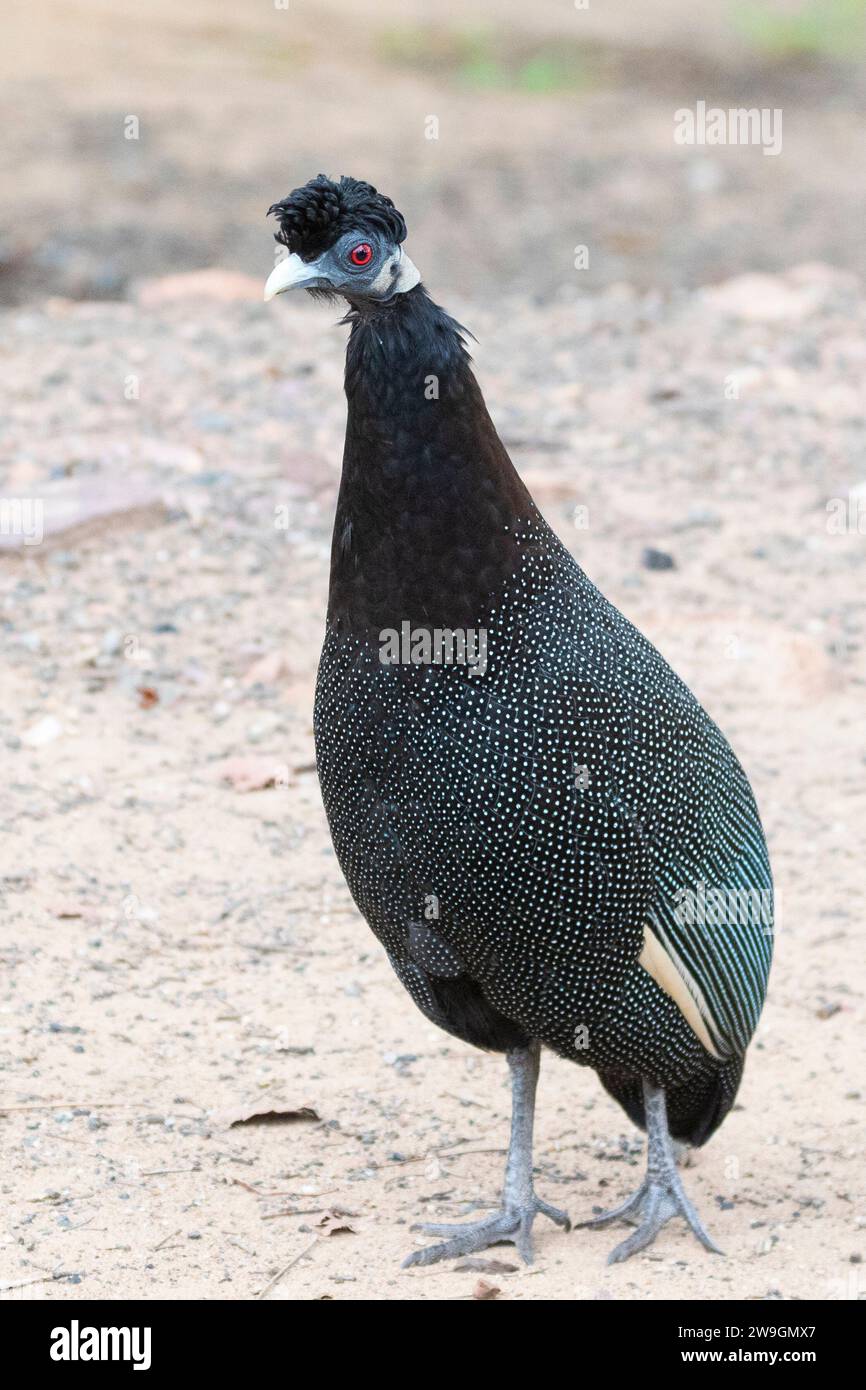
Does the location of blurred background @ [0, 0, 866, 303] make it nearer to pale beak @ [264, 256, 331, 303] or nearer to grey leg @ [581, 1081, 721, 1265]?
pale beak @ [264, 256, 331, 303]

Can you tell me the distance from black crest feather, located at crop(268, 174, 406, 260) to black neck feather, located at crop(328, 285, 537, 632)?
149mm

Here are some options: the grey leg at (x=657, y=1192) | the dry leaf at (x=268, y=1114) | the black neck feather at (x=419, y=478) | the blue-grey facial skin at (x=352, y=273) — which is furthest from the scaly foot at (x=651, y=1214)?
the blue-grey facial skin at (x=352, y=273)

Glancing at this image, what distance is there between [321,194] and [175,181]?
391 inches

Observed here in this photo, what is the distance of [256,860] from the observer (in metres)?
5.57

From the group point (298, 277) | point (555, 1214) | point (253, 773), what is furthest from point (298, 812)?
point (298, 277)

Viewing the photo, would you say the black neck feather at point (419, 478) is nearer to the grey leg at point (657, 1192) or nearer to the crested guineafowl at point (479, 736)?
the crested guineafowl at point (479, 736)

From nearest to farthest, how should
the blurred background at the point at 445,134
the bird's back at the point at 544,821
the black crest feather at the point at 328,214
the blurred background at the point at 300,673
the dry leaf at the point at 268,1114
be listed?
the black crest feather at the point at 328,214
the bird's back at the point at 544,821
the blurred background at the point at 300,673
the dry leaf at the point at 268,1114
the blurred background at the point at 445,134

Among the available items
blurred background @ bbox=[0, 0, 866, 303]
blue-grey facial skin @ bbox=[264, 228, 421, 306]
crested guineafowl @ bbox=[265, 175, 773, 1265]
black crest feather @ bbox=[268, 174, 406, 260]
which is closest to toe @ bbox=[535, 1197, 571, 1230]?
crested guineafowl @ bbox=[265, 175, 773, 1265]

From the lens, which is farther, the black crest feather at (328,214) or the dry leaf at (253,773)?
the dry leaf at (253,773)

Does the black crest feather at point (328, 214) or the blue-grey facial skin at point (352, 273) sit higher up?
the black crest feather at point (328, 214)

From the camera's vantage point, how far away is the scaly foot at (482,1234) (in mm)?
3898

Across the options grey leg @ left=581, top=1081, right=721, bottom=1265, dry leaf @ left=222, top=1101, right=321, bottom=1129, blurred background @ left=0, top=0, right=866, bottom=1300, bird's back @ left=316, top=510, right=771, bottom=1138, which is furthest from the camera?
dry leaf @ left=222, top=1101, right=321, bottom=1129

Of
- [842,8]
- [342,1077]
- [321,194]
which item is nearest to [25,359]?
[342,1077]

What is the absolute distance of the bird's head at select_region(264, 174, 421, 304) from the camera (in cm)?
346
